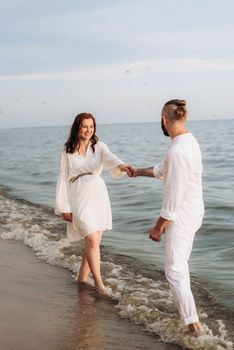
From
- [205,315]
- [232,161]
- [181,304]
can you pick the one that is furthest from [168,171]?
[232,161]

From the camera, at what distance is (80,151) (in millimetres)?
6016

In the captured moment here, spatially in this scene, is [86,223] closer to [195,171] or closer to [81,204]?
[81,204]

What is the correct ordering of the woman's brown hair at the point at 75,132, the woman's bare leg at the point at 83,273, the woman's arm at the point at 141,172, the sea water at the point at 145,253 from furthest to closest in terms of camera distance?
1. the woman's bare leg at the point at 83,273
2. the woman's brown hair at the point at 75,132
3. the sea water at the point at 145,253
4. the woman's arm at the point at 141,172

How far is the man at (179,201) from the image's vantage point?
4.31 metres

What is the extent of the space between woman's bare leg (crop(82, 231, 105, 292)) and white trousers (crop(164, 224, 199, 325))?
1560 mm

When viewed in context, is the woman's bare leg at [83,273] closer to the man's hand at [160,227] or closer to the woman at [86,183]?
the woman at [86,183]

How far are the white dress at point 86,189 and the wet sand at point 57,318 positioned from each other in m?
0.75

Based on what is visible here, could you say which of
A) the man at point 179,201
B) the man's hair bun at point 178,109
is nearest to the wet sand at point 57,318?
the man at point 179,201

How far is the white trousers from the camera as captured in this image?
448 centimetres

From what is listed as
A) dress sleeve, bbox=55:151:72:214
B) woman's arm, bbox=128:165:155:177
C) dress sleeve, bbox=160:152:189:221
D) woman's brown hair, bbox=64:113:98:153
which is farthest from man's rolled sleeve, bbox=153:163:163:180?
dress sleeve, bbox=55:151:72:214

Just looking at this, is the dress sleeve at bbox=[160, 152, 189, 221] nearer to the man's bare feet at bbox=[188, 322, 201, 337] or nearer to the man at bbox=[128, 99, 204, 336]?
the man at bbox=[128, 99, 204, 336]

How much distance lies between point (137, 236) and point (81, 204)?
13.8 ft

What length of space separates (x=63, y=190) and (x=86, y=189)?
0.90 feet

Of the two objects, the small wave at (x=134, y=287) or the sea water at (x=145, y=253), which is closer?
the small wave at (x=134, y=287)
